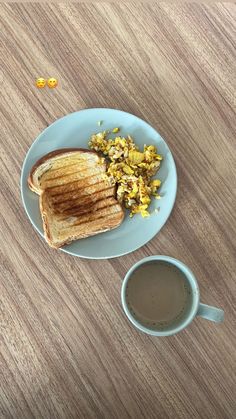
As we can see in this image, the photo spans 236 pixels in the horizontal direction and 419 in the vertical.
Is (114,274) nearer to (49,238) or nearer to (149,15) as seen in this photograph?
(49,238)

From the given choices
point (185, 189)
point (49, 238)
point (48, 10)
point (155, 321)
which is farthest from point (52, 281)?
point (48, 10)

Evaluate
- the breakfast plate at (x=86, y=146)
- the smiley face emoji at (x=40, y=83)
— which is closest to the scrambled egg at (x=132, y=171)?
the breakfast plate at (x=86, y=146)

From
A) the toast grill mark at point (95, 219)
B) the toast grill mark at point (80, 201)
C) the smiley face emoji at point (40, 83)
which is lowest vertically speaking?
the toast grill mark at point (95, 219)

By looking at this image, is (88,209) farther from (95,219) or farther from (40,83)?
(40,83)

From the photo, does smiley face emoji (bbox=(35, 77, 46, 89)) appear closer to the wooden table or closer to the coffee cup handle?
the wooden table

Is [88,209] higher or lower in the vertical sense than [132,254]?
higher

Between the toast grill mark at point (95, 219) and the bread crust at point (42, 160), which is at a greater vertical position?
the bread crust at point (42, 160)

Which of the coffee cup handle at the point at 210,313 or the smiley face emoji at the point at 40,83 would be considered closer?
the coffee cup handle at the point at 210,313

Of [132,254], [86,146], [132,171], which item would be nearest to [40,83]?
[86,146]

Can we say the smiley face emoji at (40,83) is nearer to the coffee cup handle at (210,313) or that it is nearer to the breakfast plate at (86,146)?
the breakfast plate at (86,146)
